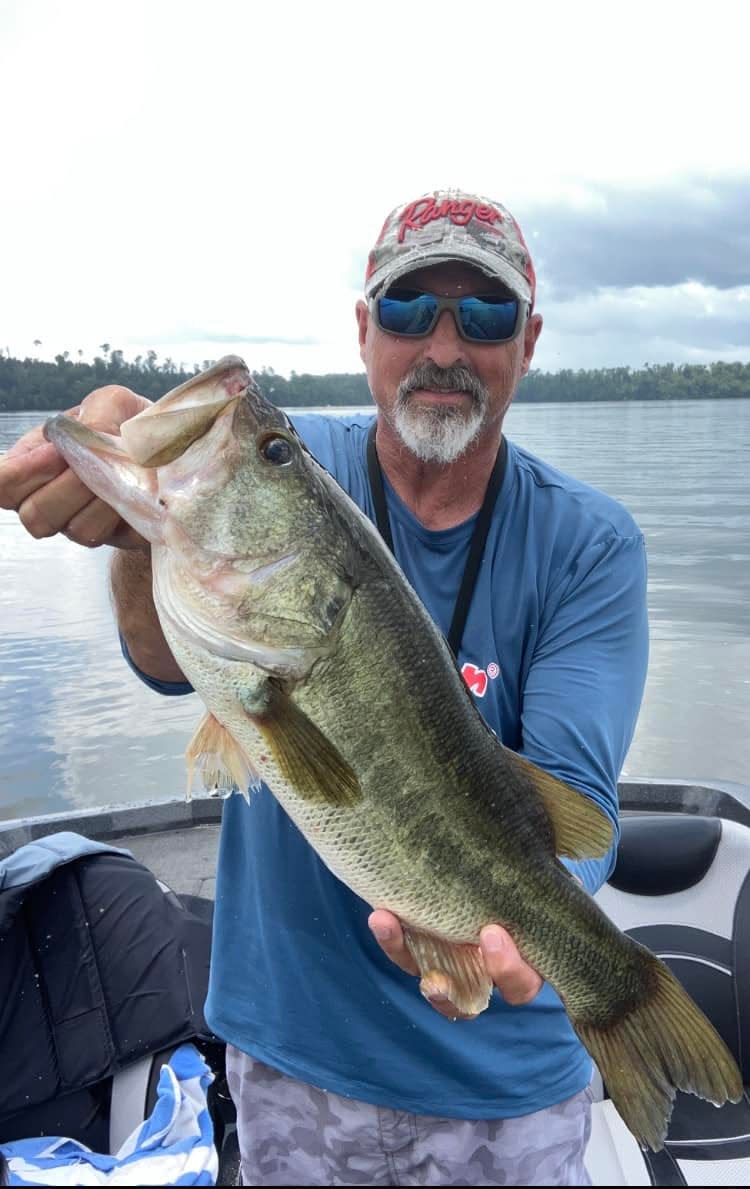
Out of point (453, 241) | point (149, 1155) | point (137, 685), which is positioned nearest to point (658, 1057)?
point (149, 1155)

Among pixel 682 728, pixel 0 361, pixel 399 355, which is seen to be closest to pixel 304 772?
pixel 399 355

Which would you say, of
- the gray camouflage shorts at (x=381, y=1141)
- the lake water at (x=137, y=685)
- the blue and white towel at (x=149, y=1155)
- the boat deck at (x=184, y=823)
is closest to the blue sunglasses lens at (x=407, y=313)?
the gray camouflage shorts at (x=381, y=1141)

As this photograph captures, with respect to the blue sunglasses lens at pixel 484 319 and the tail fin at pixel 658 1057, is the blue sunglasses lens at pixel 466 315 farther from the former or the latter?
Answer: the tail fin at pixel 658 1057

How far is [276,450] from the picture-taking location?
1.98 metres

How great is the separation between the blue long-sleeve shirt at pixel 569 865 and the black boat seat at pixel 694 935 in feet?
4.70

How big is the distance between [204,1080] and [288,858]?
1.70 meters

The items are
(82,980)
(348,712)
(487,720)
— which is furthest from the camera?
(82,980)

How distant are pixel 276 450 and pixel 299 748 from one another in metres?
0.69

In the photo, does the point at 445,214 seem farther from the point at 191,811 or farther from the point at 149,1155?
the point at 191,811

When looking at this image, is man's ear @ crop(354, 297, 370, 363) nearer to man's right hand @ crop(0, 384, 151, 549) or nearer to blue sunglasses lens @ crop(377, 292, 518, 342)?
blue sunglasses lens @ crop(377, 292, 518, 342)

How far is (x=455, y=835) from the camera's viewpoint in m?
2.07

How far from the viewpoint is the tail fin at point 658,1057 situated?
212cm

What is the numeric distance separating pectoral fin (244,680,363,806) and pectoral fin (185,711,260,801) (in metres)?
0.12

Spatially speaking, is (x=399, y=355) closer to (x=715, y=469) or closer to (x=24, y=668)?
(x=24, y=668)
